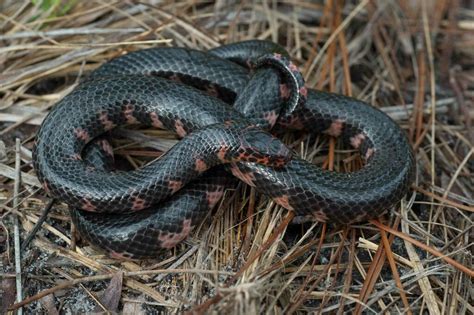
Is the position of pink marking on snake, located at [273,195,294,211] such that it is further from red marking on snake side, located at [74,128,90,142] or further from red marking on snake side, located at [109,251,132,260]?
red marking on snake side, located at [74,128,90,142]

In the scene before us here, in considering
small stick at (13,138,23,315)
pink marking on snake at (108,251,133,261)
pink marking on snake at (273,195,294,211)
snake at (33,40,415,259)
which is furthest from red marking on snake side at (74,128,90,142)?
pink marking on snake at (273,195,294,211)

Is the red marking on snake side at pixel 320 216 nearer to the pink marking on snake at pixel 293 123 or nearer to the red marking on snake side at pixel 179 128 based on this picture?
the pink marking on snake at pixel 293 123

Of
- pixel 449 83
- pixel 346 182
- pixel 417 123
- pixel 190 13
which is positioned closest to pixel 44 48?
pixel 190 13

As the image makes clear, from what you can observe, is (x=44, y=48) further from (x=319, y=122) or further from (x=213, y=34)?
(x=319, y=122)

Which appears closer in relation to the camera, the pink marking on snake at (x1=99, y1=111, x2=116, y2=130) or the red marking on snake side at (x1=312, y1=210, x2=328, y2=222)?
the red marking on snake side at (x1=312, y1=210, x2=328, y2=222)

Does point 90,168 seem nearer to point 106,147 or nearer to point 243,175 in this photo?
point 106,147

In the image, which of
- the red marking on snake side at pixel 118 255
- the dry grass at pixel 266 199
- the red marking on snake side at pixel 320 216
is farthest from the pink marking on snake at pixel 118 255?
the red marking on snake side at pixel 320 216

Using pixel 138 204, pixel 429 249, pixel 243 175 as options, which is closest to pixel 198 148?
pixel 243 175
